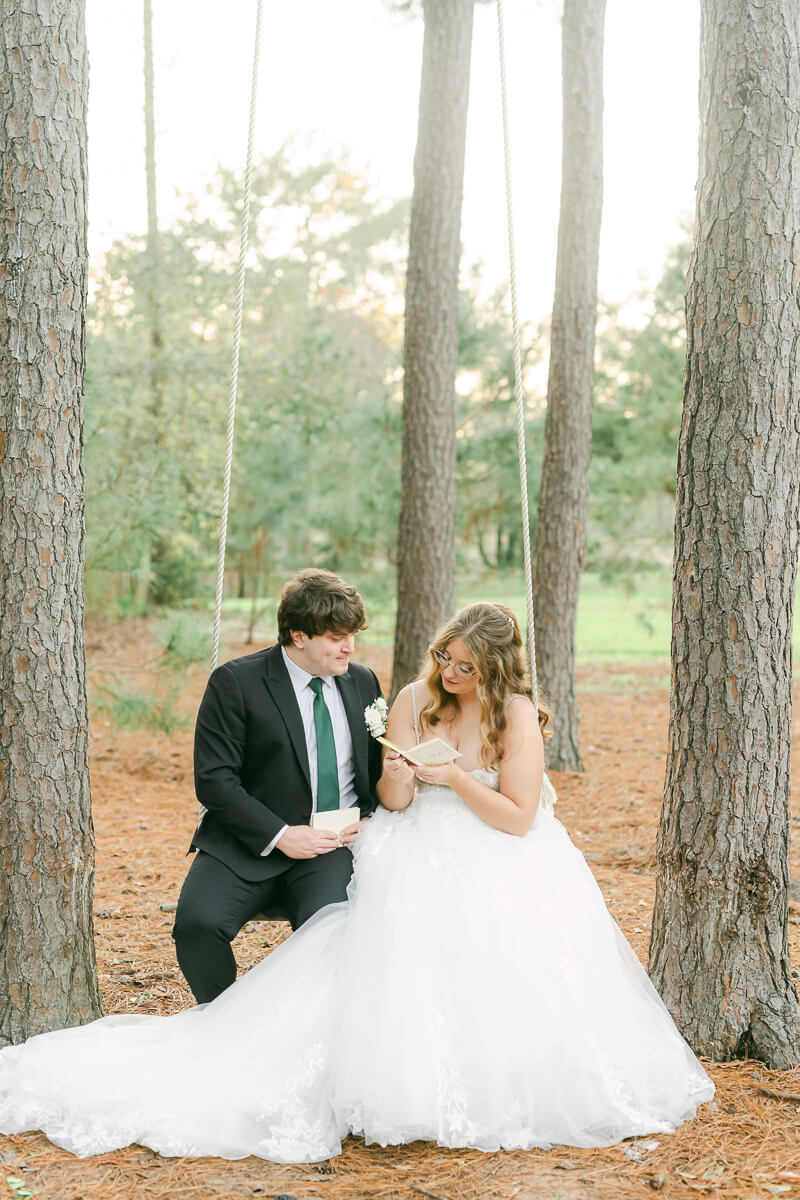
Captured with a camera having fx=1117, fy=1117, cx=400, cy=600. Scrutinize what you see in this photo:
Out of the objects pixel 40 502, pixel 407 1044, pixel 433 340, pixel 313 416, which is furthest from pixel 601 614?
pixel 407 1044

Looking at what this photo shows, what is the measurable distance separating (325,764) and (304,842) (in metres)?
0.27

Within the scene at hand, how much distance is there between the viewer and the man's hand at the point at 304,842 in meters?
3.39

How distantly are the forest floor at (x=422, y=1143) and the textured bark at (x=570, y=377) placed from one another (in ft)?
3.10

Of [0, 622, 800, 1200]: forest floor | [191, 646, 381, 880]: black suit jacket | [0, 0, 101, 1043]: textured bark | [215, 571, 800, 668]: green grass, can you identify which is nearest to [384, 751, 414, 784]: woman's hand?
[191, 646, 381, 880]: black suit jacket

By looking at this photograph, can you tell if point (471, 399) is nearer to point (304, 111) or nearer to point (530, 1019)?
point (304, 111)

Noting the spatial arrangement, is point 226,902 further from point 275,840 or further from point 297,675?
point 297,675

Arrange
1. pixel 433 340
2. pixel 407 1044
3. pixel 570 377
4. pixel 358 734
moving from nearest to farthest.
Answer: pixel 407 1044, pixel 358 734, pixel 433 340, pixel 570 377

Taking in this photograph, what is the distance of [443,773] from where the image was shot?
10.8 ft

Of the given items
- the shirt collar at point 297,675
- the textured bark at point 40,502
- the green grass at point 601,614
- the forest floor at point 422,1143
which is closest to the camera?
the forest floor at point 422,1143

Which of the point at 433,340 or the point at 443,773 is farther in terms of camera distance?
the point at 433,340

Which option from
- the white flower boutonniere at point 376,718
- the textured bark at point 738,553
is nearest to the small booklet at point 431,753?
the white flower boutonniere at point 376,718

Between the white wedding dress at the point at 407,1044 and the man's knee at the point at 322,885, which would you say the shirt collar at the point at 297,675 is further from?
the white wedding dress at the point at 407,1044

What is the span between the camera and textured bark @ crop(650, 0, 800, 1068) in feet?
10.2

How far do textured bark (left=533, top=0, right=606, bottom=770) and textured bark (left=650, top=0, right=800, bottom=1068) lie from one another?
4.04 metres
